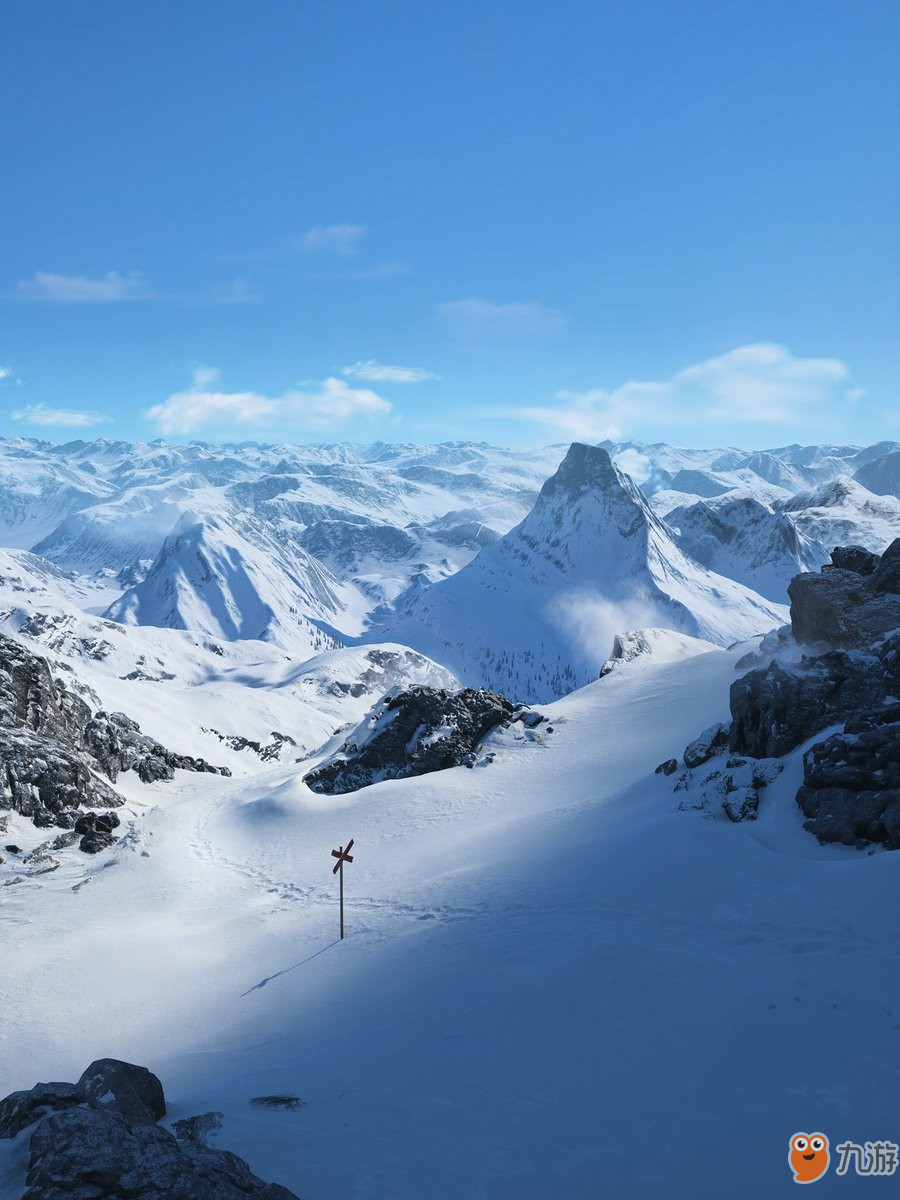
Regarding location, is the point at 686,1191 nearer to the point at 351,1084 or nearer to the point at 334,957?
the point at 351,1084

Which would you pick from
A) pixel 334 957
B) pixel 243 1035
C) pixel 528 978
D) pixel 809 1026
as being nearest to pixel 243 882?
pixel 334 957

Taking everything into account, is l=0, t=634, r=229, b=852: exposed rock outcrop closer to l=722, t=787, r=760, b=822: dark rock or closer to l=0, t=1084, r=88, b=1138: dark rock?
l=0, t=1084, r=88, b=1138: dark rock

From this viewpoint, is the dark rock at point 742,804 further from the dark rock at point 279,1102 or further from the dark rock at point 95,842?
the dark rock at point 95,842

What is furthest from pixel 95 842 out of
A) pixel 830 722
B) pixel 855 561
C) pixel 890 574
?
pixel 855 561

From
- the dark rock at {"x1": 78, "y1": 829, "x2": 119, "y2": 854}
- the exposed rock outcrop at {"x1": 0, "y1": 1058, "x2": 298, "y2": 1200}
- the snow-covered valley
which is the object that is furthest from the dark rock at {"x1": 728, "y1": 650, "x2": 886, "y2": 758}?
the dark rock at {"x1": 78, "y1": 829, "x2": 119, "y2": 854}

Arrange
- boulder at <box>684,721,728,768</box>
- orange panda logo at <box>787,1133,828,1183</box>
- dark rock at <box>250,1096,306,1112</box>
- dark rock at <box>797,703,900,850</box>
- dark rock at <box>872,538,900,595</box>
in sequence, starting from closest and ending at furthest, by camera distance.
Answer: orange panda logo at <box>787,1133,828,1183</box>
dark rock at <box>250,1096,306,1112</box>
dark rock at <box>797,703,900,850</box>
boulder at <box>684,721,728,768</box>
dark rock at <box>872,538,900,595</box>

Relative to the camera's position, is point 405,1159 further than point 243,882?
No
